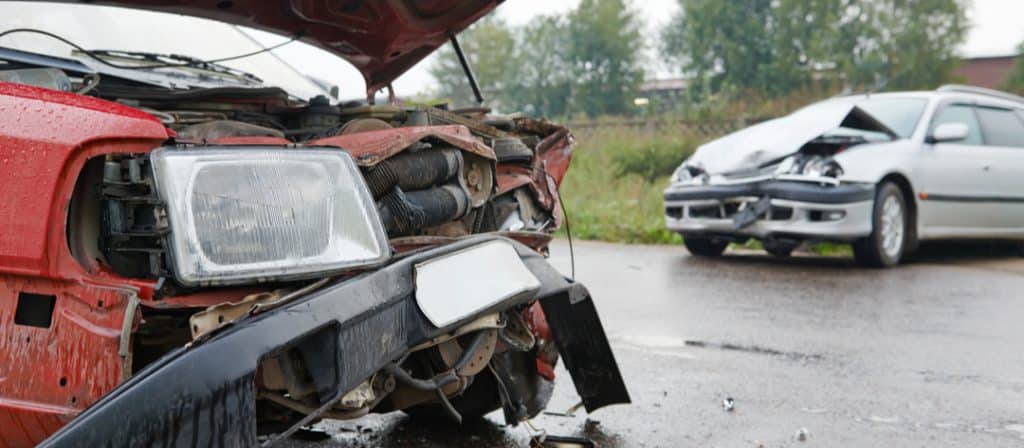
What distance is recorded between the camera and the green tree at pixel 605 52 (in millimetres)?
45031

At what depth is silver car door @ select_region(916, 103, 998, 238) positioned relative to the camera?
27.8 feet

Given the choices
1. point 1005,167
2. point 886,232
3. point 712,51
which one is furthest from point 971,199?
point 712,51

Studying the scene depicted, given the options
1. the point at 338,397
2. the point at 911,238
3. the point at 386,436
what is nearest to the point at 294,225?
the point at 338,397

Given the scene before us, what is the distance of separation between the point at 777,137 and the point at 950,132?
4.58ft

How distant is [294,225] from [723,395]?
2336 mm

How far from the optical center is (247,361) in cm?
190

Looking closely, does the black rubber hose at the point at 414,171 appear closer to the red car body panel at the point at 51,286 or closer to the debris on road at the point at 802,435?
the red car body panel at the point at 51,286

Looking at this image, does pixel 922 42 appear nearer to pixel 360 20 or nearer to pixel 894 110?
pixel 894 110

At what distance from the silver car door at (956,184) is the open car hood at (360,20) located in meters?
5.84

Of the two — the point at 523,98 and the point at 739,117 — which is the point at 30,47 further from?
the point at 523,98

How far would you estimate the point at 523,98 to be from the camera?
45.4 metres

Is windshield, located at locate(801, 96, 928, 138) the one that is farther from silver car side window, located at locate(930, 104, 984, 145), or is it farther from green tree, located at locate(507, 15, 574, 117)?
green tree, located at locate(507, 15, 574, 117)

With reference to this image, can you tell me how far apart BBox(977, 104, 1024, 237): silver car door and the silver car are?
0.04ft

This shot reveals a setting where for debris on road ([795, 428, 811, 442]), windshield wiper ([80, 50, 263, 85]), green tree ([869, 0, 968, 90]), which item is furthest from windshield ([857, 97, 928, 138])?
green tree ([869, 0, 968, 90])
